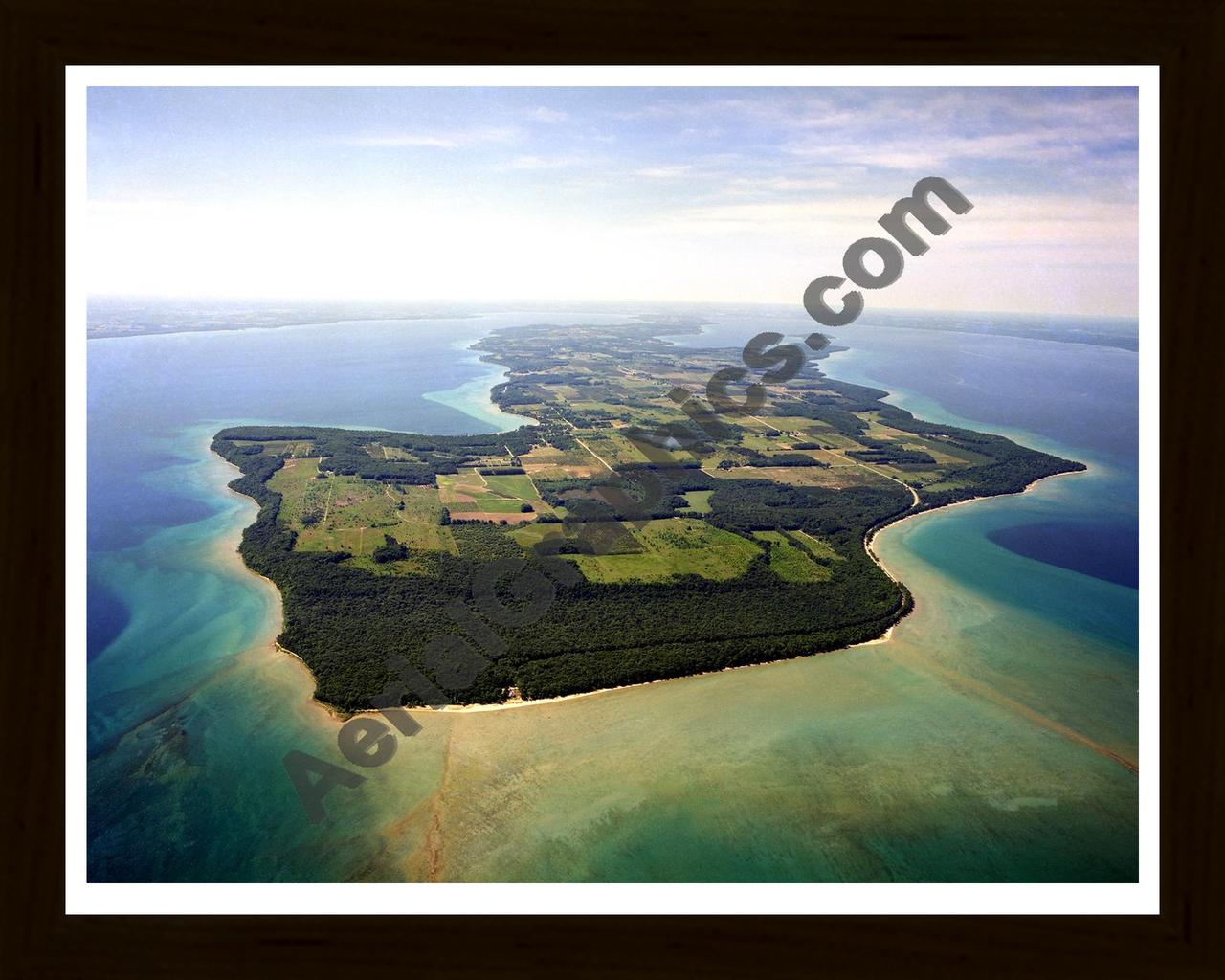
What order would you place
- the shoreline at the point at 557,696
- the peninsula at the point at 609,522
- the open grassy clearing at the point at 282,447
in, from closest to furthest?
the shoreline at the point at 557,696
the peninsula at the point at 609,522
the open grassy clearing at the point at 282,447

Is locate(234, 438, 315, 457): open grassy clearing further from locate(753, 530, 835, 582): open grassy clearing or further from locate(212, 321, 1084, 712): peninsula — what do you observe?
locate(753, 530, 835, 582): open grassy clearing

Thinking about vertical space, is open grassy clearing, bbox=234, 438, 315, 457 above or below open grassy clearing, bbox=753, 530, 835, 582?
above

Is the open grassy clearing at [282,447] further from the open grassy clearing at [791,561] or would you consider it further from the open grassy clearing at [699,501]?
the open grassy clearing at [791,561]

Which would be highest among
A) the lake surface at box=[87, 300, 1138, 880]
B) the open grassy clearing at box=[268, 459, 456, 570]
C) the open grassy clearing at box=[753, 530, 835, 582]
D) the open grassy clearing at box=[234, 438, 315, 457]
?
the open grassy clearing at box=[234, 438, 315, 457]

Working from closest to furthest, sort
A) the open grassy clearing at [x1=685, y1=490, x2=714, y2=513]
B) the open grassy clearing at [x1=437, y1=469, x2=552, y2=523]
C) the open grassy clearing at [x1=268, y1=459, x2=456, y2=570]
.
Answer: the open grassy clearing at [x1=268, y1=459, x2=456, y2=570]
the open grassy clearing at [x1=437, y1=469, x2=552, y2=523]
the open grassy clearing at [x1=685, y1=490, x2=714, y2=513]

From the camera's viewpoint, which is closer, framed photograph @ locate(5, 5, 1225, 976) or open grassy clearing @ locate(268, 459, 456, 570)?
framed photograph @ locate(5, 5, 1225, 976)

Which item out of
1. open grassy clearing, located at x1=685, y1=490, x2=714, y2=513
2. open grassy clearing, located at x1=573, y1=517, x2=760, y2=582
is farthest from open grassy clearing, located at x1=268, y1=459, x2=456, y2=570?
open grassy clearing, located at x1=685, y1=490, x2=714, y2=513

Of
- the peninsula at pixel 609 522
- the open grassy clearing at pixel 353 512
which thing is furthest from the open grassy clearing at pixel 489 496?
the open grassy clearing at pixel 353 512
